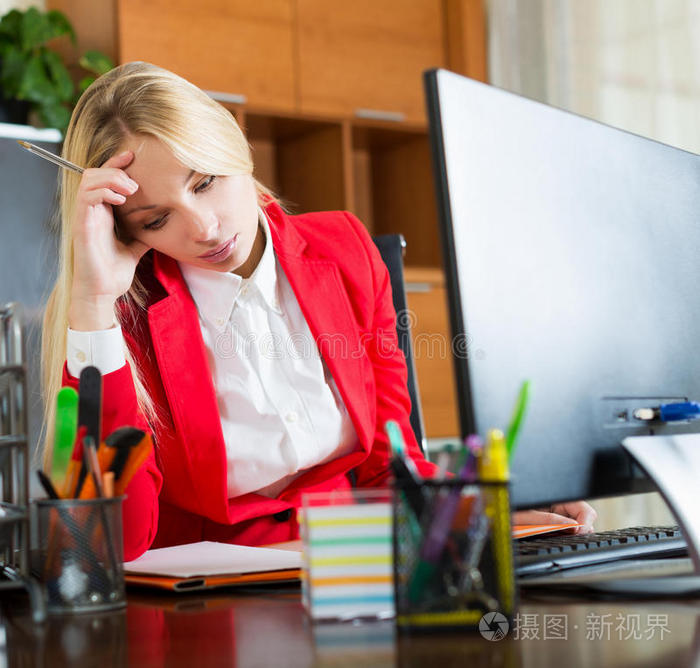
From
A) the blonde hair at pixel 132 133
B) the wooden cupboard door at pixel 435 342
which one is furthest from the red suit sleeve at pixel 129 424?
the wooden cupboard door at pixel 435 342

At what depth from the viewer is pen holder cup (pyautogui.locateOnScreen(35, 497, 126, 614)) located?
28.1 inches

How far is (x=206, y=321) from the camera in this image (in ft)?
4.34

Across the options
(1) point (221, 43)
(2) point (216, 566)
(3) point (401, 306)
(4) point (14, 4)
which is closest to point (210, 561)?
(2) point (216, 566)

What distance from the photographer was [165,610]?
29.0 inches

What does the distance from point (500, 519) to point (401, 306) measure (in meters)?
1.03

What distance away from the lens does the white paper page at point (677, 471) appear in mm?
741

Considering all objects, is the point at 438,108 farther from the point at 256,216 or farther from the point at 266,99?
the point at 266,99

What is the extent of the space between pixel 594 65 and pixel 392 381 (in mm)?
2071

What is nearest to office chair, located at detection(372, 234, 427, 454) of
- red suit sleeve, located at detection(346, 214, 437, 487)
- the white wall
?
red suit sleeve, located at detection(346, 214, 437, 487)

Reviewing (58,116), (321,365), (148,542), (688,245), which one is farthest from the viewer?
(58,116)

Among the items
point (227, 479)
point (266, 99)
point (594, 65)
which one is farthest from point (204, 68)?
point (227, 479)

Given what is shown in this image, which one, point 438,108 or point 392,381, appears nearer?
point 438,108
